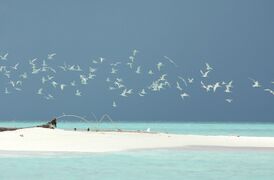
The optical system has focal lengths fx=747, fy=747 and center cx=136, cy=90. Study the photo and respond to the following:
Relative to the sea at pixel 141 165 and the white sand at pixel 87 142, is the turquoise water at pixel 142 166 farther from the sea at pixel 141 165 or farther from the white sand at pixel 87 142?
the white sand at pixel 87 142

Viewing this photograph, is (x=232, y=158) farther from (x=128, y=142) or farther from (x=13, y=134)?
(x=13, y=134)

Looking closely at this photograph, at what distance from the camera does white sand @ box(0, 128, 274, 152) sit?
53.0 m

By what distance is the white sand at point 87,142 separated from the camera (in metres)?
53.0

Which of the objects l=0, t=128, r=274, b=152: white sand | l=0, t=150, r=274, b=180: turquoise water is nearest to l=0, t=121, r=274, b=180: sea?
l=0, t=150, r=274, b=180: turquoise water

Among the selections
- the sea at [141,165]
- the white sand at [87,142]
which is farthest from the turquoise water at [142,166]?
the white sand at [87,142]

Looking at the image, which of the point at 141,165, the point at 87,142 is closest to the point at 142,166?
the point at 141,165

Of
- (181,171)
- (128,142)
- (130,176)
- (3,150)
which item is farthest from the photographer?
(128,142)

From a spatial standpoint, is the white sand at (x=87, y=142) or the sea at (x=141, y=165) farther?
the white sand at (x=87, y=142)

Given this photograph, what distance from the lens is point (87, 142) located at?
186 feet

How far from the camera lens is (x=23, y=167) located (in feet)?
126

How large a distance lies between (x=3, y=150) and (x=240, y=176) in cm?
2058

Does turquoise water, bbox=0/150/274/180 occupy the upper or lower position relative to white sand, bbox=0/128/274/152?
lower

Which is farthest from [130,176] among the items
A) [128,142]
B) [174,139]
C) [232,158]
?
[174,139]

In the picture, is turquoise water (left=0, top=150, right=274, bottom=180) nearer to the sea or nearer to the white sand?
the sea
